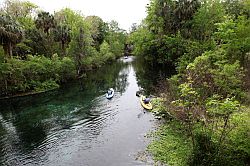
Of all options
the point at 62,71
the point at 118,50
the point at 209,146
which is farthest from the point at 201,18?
the point at 118,50

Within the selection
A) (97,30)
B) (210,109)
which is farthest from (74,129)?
(97,30)

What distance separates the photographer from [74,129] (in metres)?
25.1

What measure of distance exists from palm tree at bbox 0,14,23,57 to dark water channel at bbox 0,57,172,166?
10042 mm

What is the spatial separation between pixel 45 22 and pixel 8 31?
1546 centimetres

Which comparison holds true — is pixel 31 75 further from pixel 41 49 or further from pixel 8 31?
pixel 41 49

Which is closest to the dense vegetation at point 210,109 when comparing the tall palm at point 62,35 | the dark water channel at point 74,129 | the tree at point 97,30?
the dark water channel at point 74,129

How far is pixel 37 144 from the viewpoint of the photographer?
875 inches

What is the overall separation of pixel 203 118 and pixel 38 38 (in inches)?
1874

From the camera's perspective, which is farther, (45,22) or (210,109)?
(45,22)

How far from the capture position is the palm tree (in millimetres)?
42500

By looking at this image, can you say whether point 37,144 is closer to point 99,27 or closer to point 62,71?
point 62,71

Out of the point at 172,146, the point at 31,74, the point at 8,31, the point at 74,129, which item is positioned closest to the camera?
the point at 172,146

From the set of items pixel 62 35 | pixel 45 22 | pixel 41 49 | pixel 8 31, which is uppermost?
pixel 45 22

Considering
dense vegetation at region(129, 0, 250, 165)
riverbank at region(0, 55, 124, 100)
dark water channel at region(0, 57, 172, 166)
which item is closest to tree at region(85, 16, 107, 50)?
riverbank at region(0, 55, 124, 100)
